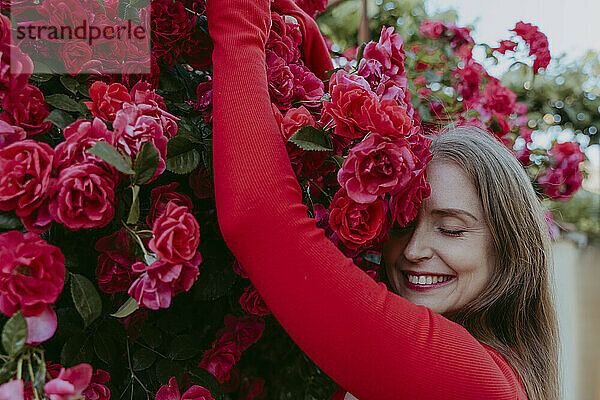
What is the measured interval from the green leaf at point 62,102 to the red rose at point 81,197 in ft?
0.43

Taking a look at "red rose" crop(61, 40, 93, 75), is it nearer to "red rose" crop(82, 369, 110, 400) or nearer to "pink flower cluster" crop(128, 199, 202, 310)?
"pink flower cluster" crop(128, 199, 202, 310)

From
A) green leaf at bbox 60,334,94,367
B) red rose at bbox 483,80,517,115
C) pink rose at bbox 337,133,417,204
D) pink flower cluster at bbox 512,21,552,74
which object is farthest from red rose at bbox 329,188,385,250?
pink flower cluster at bbox 512,21,552,74

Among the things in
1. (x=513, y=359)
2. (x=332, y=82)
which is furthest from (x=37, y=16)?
(x=513, y=359)

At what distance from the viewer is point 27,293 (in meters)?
0.64

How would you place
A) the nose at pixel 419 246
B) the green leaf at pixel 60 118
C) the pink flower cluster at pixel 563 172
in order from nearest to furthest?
the green leaf at pixel 60 118
the nose at pixel 419 246
the pink flower cluster at pixel 563 172

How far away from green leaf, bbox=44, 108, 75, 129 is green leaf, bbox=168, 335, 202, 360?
0.38 m

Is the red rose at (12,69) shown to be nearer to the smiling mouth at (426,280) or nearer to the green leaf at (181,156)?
the green leaf at (181,156)

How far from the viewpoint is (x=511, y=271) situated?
111 centimetres

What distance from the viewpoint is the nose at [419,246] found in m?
1.04

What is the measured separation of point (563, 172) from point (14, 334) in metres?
1.68

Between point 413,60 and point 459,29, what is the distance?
0.19m

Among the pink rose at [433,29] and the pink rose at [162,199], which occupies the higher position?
the pink rose at [433,29]

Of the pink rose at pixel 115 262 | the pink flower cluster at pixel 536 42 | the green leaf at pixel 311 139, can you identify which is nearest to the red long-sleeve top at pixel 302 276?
the green leaf at pixel 311 139

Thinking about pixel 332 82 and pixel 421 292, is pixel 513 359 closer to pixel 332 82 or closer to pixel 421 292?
pixel 421 292
